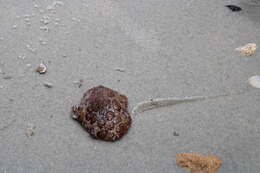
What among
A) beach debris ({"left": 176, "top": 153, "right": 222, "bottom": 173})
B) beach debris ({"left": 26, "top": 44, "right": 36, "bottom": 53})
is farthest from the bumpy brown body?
beach debris ({"left": 26, "top": 44, "right": 36, "bottom": 53})

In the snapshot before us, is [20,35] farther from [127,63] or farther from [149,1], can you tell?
[149,1]

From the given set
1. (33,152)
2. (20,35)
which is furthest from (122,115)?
(20,35)

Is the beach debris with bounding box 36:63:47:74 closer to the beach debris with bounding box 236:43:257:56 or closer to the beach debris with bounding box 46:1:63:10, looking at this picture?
the beach debris with bounding box 46:1:63:10

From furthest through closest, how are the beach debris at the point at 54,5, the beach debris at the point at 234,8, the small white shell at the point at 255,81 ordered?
the beach debris at the point at 234,8, the beach debris at the point at 54,5, the small white shell at the point at 255,81

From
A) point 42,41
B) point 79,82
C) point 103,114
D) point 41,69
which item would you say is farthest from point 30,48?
point 103,114

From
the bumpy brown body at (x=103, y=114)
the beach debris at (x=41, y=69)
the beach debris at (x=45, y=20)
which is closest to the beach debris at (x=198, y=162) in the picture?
the bumpy brown body at (x=103, y=114)

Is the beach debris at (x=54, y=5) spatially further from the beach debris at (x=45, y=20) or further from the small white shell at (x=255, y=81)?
the small white shell at (x=255, y=81)
